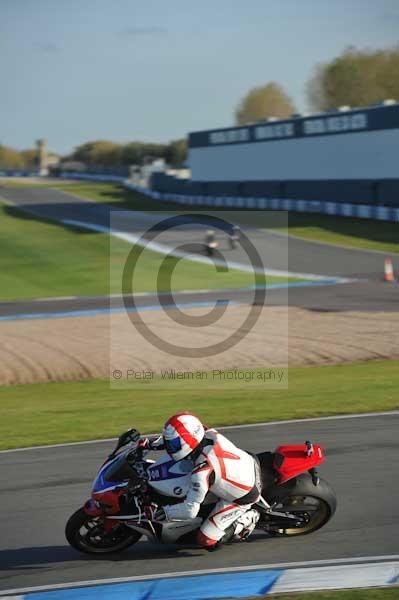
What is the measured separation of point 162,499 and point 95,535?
31.2 inches

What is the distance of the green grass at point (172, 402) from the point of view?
47.1ft

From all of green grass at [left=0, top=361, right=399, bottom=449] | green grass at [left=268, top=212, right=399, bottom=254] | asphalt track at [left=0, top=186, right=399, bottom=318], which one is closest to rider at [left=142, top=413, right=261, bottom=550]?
green grass at [left=0, top=361, right=399, bottom=449]

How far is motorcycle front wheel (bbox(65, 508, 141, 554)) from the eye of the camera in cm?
858

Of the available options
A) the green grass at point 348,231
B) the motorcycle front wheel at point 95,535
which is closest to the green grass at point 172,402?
the motorcycle front wheel at point 95,535

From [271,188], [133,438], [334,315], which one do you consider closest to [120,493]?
[133,438]

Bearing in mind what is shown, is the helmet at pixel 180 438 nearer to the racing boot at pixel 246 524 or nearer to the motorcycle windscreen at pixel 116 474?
the motorcycle windscreen at pixel 116 474

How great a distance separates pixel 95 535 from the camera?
8.70 metres

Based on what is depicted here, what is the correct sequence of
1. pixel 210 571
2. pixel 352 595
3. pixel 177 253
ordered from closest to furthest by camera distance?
pixel 352 595
pixel 210 571
pixel 177 253

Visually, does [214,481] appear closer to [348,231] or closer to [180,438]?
[180,438]

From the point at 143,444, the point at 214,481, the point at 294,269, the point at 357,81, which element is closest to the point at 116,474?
the point at 143,444

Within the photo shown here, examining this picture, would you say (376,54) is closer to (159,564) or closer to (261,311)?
(261,311)

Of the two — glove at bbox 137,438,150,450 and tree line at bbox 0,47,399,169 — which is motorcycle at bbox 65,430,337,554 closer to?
glove at bbox 137,438,150,450

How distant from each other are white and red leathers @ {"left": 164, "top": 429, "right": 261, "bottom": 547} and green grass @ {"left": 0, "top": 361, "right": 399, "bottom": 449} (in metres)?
5.42

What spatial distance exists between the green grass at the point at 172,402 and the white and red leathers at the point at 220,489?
5421 millimetres
